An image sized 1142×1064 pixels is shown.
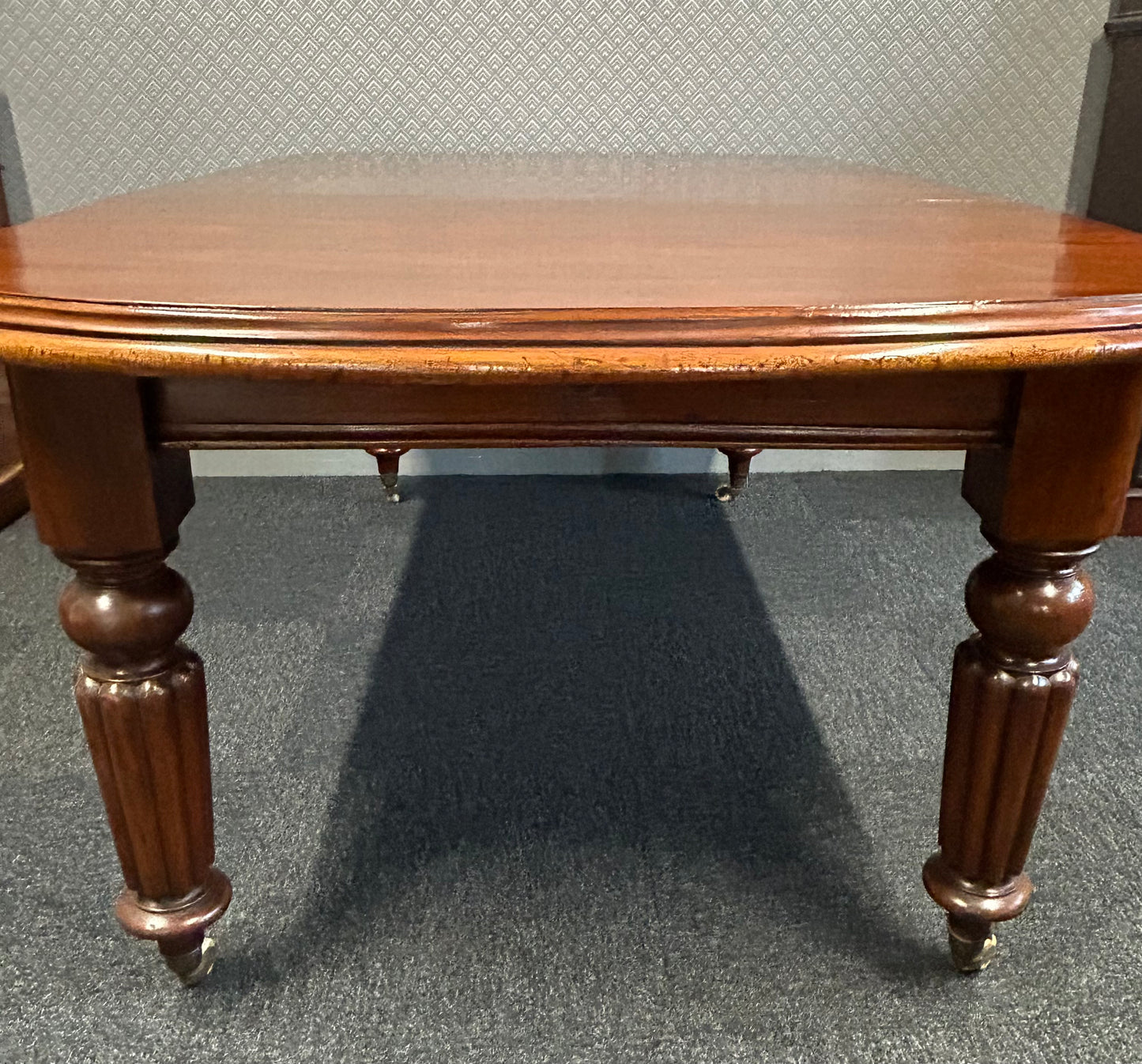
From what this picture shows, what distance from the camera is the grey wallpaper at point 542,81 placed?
1749 millimetres

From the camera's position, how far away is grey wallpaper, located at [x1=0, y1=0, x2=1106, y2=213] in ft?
5.74

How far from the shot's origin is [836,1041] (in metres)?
0.75

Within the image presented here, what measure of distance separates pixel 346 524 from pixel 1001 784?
123 centimetres

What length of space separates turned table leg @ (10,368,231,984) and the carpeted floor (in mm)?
105

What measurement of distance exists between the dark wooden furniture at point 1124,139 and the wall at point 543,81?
147 mm

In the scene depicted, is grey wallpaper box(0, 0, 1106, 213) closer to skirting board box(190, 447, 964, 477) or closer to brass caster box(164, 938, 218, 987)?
skirting board box(190, 447, 964, 477)

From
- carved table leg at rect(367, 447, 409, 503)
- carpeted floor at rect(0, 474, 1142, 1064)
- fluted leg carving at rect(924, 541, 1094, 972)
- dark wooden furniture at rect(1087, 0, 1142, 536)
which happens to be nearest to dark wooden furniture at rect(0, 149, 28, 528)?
carpeted floor at rect(0, 474, 1142, 1064)

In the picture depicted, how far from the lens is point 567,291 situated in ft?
1.90

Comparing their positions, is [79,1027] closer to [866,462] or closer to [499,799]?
[499,799]

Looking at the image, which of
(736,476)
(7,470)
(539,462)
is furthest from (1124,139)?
(7,470)

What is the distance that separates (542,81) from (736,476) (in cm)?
79

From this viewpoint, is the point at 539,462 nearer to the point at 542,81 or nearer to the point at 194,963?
the point at 542,81

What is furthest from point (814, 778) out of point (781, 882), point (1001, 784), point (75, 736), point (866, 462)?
point (866, 462)

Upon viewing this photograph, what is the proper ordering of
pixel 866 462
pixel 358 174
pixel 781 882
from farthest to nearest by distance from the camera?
pixel 866 462 → pixel 358 174 → pixel 781 882
